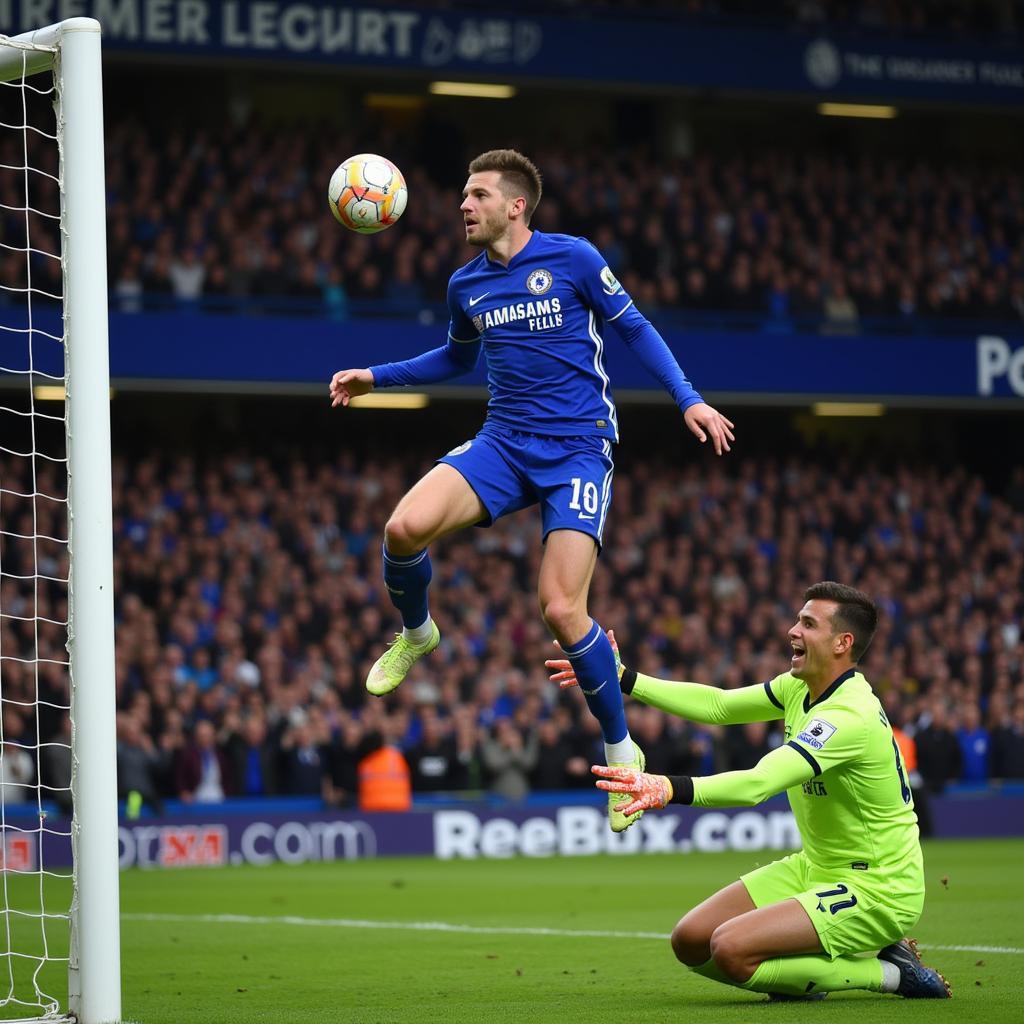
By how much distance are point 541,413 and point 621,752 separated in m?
1.41

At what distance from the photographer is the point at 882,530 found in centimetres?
2473

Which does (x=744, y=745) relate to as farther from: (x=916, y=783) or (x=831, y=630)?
(x=831, y=630)

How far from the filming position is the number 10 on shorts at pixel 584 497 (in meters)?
7.39

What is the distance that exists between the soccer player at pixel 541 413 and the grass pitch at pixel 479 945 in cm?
117

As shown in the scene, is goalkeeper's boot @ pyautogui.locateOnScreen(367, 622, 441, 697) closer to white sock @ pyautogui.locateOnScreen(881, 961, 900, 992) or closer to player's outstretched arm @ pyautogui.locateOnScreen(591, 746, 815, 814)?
player's outstretched arm @ pyautogui.locateOnScreen(591, 746, 815, 814)

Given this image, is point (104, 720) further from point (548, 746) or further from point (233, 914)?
point (548, 746)

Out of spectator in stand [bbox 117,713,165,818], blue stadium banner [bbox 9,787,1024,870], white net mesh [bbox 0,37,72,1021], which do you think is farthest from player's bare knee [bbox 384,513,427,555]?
spectator in stand [bbox 117,713,165,818]

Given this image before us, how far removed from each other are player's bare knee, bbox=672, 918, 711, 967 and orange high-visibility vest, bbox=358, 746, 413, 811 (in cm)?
1127

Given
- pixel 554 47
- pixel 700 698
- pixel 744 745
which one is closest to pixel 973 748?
pixel 744 745

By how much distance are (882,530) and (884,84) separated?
649 cm

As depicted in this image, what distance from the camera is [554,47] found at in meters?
24.6

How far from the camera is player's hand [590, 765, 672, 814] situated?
20.0 ft

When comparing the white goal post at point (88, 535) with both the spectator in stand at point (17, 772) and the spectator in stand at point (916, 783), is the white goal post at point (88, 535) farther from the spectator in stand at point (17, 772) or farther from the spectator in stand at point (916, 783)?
the spectator in stand at point (916, 783)

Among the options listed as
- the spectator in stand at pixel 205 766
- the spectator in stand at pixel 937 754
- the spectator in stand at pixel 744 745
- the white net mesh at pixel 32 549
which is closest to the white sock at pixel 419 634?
the white net mesh at pixel 32 549
